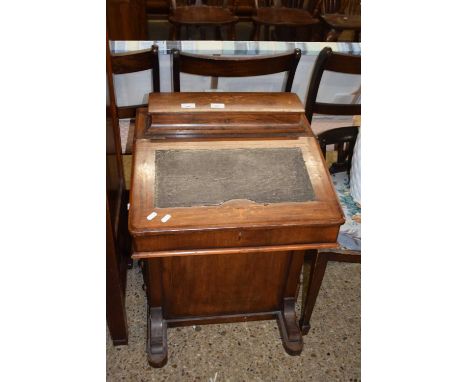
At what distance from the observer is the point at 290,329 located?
174 cm

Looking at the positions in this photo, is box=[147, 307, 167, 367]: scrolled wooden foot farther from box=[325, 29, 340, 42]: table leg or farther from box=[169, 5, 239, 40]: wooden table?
box=[325, 29, 340, 42]: table leg

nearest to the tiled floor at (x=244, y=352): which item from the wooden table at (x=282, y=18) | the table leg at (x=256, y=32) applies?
the wooden table at (x=282, y=18)

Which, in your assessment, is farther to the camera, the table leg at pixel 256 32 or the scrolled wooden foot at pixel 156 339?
the table leg at pixel 256 32

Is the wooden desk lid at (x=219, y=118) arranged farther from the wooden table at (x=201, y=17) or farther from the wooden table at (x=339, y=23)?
the wooden table at (x=339, y=23)

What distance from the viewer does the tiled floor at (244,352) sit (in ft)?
5.51

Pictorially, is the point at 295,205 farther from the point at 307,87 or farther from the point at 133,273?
the point at 307,87

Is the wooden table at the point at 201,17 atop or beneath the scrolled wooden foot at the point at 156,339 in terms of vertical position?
atop

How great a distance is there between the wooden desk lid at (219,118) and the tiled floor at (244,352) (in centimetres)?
86

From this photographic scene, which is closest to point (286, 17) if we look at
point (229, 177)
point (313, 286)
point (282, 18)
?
point (282, 18)

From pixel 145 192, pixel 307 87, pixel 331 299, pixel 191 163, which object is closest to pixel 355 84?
pixel 307 87

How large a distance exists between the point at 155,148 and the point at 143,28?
3233 mm

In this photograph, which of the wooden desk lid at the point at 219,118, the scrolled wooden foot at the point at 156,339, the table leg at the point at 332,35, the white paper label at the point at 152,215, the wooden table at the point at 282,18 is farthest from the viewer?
A: the table leg at the point at 332,35

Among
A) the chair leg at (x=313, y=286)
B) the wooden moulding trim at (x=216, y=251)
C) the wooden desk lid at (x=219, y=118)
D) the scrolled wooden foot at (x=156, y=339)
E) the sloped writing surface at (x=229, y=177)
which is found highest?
the wooden desk lid at (x=219, y=118)

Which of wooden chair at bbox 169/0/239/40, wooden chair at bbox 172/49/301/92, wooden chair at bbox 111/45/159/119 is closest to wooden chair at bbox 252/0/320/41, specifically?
wooden chair at bbox 169/0/239/40
